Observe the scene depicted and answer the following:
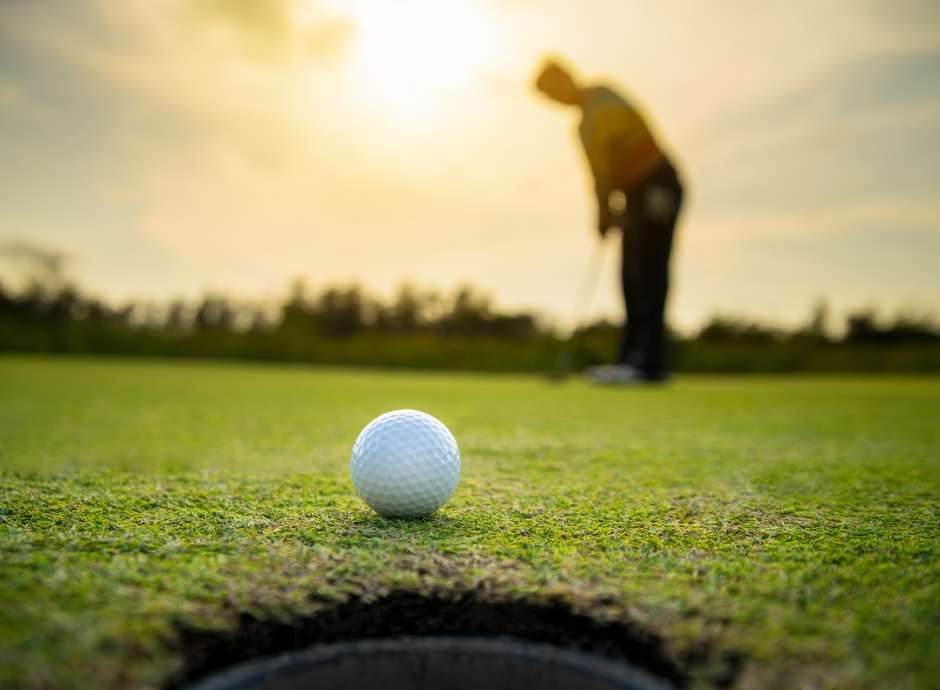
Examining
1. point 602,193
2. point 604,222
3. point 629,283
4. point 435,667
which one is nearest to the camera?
point 435,667

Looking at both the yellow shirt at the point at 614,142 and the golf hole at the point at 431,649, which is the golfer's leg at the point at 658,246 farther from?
the golf hole at the point at 431,649

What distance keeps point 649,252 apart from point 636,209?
0.59 metres

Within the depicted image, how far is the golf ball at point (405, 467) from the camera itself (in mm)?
2104

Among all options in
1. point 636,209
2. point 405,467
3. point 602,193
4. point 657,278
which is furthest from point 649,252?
point 405,467

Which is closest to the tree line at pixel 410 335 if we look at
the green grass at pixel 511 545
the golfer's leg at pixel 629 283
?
the golfer's leg at pixel 629 283

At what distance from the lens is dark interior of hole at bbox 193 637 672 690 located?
131 cm

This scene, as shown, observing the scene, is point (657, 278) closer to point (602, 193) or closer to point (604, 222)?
point (604, 222)

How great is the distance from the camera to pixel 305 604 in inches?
56.0

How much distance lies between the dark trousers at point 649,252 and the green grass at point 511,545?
5286mm

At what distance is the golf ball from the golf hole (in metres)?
0.62

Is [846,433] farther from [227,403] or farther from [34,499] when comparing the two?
[227,403]

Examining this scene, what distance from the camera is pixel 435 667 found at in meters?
1.39

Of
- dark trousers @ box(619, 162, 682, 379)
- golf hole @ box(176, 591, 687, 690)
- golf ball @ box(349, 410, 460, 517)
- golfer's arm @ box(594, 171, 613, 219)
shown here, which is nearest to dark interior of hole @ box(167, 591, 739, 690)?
golf hole @ box(176, 591, 687, 690)

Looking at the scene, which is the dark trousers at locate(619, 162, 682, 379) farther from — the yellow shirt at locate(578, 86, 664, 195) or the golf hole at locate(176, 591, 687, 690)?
the golf hole at locate(176, 591, 687, 690)
